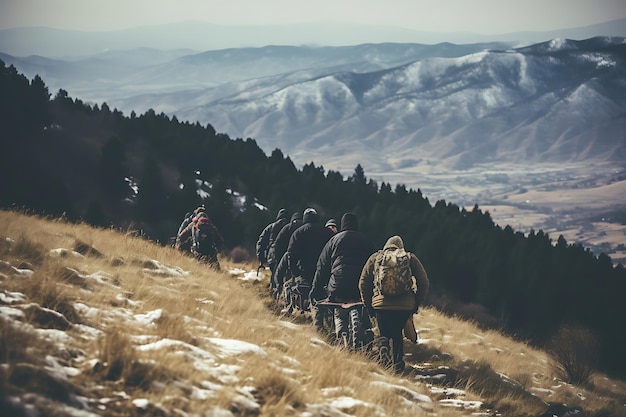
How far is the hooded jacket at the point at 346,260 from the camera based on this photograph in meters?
12.2

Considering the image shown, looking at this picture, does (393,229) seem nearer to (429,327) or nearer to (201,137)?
(201,137)

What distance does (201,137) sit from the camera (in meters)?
79.1

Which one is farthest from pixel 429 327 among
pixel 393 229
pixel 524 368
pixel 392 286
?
pixel 393 229

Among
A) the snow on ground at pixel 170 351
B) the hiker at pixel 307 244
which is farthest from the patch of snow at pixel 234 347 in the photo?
the hiker at pixel 307 244

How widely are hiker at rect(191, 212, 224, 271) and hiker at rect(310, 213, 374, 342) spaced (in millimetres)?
7830

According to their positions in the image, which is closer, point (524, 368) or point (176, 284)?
point (176, 284)

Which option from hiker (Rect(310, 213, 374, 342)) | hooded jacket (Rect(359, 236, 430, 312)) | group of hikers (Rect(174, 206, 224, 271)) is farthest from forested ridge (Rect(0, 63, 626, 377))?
hooded jacket (Rect(359, 236, 430, 312))

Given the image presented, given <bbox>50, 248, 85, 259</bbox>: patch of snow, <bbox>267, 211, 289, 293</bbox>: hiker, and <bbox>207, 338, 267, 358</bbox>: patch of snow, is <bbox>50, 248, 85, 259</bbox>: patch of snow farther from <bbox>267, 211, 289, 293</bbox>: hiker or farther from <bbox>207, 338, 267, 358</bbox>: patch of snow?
<bbox>267, 211, 289, 293</bbox>: hiker

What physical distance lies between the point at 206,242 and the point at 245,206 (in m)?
43.5

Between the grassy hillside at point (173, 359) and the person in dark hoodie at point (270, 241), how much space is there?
369 cm

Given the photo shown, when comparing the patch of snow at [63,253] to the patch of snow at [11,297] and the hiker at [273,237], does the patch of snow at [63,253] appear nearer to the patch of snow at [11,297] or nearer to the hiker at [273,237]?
the patch of snow at [11,297]

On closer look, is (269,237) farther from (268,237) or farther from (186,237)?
(186,237)

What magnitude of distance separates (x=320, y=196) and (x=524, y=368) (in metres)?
54.4

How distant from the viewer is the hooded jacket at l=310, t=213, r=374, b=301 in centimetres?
1216
